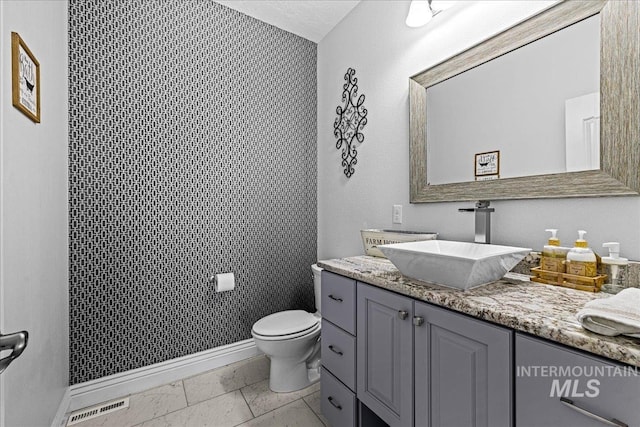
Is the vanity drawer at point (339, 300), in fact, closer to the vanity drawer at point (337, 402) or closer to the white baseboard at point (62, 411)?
the vanity drawer at point (337, 402)

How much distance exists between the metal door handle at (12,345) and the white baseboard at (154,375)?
57.8 inches

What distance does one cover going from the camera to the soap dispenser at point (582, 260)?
0.97 meters

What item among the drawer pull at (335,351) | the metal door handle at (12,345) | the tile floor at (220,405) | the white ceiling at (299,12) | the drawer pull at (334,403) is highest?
the white ceiling at (299,12)

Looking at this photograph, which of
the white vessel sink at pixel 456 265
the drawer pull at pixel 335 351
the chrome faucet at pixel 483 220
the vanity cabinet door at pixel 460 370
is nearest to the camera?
the vanity cabinet door at pixel 460 370

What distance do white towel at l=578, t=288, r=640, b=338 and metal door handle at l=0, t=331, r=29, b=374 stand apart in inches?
46.8

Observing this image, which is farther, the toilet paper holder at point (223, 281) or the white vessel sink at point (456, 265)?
the toilet paper holder at point (223, 281)

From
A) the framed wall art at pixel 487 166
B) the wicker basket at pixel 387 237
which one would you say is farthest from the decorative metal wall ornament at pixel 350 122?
the framed wall art at pixel 487 166

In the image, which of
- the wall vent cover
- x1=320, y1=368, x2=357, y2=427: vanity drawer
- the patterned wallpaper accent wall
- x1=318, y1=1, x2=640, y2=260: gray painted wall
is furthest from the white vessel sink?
the wall vent cover

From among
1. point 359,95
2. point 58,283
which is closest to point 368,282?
point 359,95

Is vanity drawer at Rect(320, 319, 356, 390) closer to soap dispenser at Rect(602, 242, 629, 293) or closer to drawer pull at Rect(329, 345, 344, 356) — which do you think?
drawer pull at Rect(329, 345, 344, 356)

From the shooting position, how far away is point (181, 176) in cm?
198

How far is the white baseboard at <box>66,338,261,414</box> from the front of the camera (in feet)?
5.57

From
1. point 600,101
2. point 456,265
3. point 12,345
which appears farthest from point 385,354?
point 600,101

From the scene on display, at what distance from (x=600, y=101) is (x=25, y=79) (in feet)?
6.86
